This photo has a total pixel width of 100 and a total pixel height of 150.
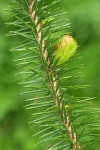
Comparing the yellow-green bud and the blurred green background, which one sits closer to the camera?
the yellow-green bud

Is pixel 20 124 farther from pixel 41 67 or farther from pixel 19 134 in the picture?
pixel 41 67

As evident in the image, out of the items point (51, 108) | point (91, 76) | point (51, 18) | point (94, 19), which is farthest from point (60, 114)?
point (94, 19)

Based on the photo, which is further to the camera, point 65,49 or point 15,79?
point 15,79

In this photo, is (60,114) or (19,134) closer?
(60,114)

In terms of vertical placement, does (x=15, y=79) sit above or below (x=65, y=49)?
below
